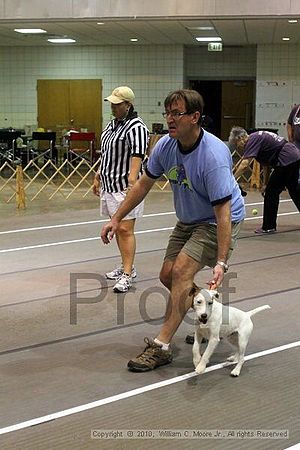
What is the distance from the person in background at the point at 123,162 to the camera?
15.6ft

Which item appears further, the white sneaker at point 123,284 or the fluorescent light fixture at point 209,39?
the fluorescent light fixture at point 209,39

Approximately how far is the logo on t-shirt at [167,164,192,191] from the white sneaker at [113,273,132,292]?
5.32ft

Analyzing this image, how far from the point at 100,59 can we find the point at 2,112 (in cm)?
271

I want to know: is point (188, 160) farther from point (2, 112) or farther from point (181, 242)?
point (2, 112)

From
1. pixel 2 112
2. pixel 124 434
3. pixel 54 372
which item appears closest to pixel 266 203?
pixel 54 372

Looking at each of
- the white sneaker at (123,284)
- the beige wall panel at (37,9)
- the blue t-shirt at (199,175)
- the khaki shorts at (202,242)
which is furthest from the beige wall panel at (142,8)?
the khaki shorts at (202,242)

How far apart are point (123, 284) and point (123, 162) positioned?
89 cm

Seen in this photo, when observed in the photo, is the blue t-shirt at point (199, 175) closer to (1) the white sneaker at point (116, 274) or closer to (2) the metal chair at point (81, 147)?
(1) the white sneaker at point (116, 274)

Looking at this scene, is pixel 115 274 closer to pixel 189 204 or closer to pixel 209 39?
pixel 189 204

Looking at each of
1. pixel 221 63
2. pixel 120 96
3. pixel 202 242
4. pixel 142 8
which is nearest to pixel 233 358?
pixel 202 242

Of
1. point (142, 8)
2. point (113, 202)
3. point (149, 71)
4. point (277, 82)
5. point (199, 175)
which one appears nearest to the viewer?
point (199, 175)

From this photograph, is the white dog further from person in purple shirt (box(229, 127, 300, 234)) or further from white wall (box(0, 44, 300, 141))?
white wall (box(0, 44, 300, 141))

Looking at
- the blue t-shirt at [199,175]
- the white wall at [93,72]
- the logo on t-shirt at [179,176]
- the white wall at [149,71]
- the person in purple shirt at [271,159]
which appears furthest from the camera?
the white wall at [93,72]

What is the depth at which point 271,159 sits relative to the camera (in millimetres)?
6910
